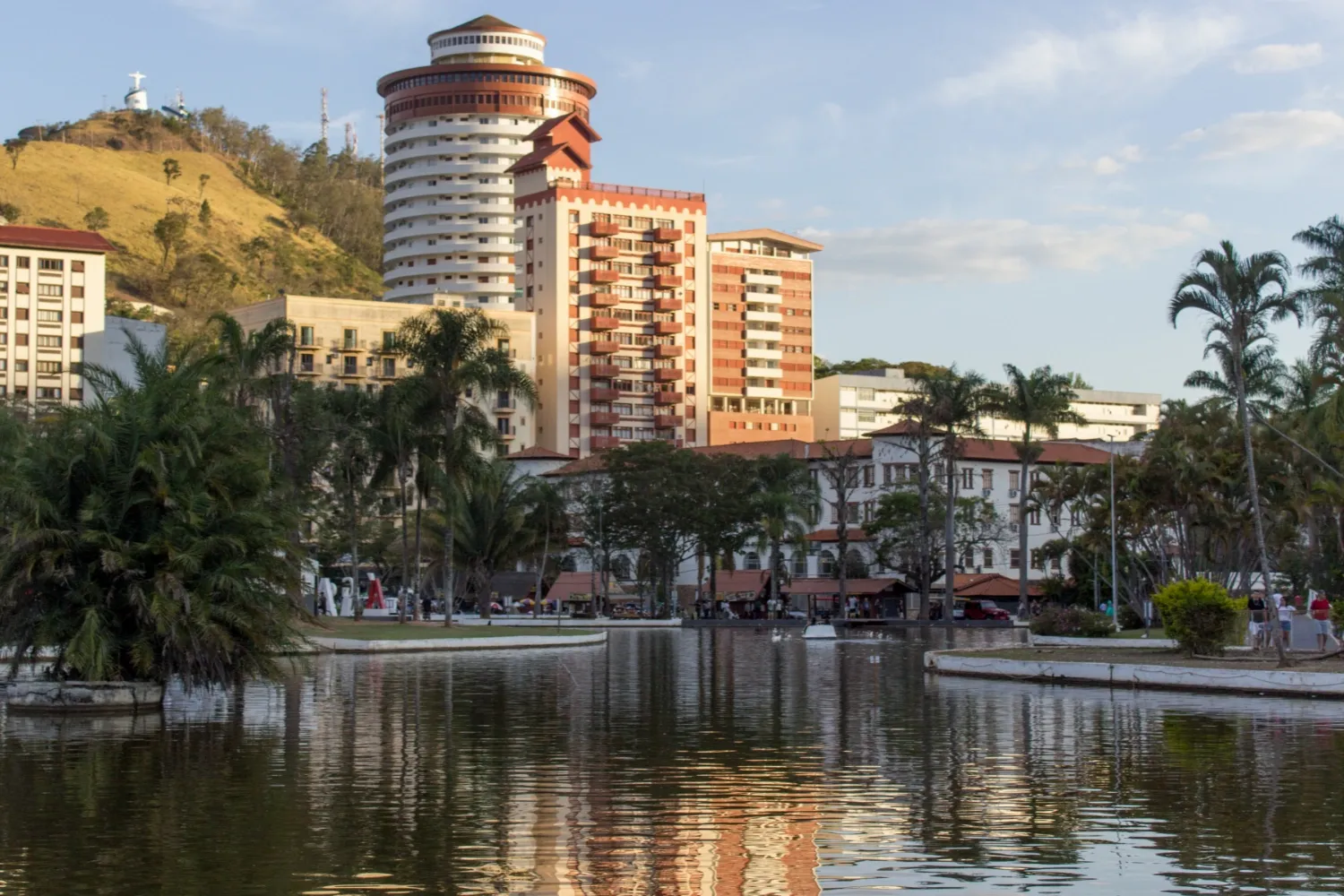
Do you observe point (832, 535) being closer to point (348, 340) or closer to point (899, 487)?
point (899, 487)

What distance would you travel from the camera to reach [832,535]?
113 m

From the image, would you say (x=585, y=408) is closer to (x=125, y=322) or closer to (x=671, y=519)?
(x=125, y=322)

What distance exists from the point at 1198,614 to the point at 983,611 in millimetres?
63728

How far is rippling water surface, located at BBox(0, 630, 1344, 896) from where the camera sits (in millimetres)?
13344

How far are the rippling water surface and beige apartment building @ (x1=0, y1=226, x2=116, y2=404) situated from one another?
395 feet

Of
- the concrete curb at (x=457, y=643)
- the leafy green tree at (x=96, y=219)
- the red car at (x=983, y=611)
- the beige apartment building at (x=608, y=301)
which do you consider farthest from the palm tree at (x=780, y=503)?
the leafy green tree at (x=96, y=219)

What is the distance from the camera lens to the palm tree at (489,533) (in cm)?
8875

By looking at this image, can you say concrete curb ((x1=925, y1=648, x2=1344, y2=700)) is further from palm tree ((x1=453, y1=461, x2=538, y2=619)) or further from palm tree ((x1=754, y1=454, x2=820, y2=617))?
palm tree ((x1=754, y1=454, x2=820, y2=617))

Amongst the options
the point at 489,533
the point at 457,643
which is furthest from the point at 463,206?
the point at 457,643

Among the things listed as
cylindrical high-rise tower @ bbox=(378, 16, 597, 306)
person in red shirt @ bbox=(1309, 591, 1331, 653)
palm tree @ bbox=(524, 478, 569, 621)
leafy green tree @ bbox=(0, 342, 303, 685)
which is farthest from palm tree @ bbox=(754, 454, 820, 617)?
cylindrical high-rise tower @ bbox=(378, 16, 597, 306)

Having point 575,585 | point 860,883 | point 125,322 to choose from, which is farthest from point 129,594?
point 125,322

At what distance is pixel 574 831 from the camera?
50.7ft

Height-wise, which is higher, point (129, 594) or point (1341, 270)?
point (1341, 270)

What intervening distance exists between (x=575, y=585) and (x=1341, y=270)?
229ft
